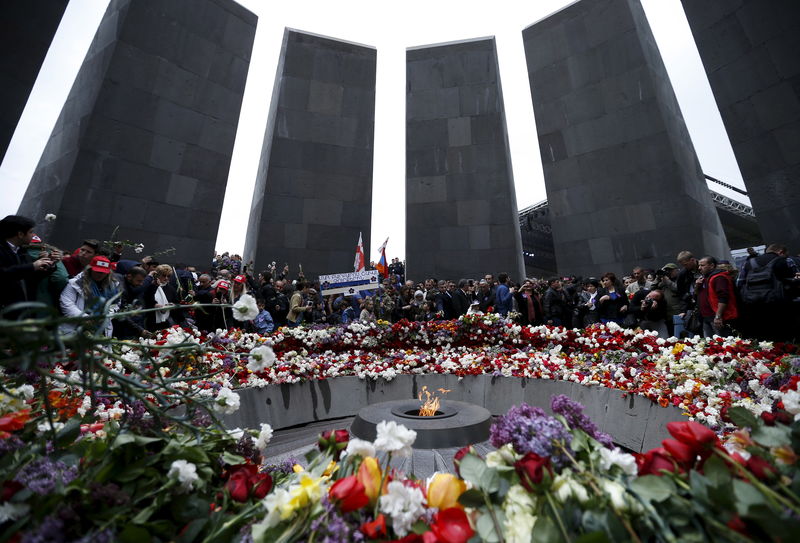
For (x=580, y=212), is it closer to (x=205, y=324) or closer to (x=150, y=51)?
(x=205, y=324)

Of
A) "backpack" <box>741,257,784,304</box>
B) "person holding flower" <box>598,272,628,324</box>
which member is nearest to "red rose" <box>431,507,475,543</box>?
"backpack" <box>741,257,784,304</box>

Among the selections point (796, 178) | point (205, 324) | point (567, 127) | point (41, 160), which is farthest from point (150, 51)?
point (796, 178)

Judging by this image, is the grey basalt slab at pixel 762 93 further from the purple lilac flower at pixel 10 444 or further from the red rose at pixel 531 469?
the purple lilac flower at pixel 10 444

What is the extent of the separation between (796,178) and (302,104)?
15018 millimetres

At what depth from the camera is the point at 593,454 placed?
119 cm

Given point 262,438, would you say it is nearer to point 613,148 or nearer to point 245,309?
point 245,309

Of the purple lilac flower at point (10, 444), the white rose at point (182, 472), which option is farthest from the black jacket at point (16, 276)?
the white rose at point (182, 472)

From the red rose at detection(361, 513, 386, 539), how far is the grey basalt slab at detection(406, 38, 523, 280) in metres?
14.6

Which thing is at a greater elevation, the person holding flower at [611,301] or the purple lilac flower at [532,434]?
the person holding flower at [611,301]

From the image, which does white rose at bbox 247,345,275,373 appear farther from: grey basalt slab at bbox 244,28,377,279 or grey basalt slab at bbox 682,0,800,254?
grey basalt slab at bbox 244,28,377,279

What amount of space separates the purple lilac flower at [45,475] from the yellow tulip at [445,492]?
988 mm

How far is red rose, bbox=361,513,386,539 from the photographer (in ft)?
3.65

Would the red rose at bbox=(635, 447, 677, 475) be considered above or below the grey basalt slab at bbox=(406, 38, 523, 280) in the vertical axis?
below

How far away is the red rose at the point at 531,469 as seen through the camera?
110 centimetres
